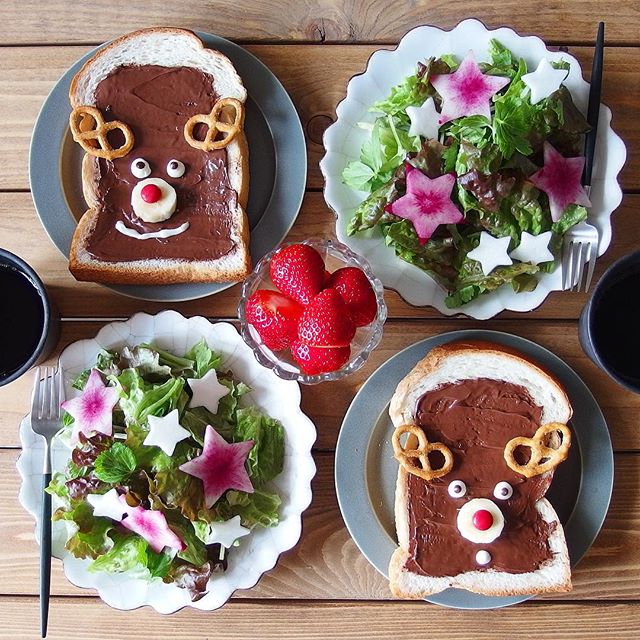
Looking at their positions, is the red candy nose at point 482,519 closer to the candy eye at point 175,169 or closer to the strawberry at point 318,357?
the strawberry at point 318,357

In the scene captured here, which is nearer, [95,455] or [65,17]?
[95,455]

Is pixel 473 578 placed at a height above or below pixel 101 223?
below

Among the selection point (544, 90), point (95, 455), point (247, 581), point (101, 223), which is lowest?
point (247, 581)

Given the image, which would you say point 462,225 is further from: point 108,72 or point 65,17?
point 65,17

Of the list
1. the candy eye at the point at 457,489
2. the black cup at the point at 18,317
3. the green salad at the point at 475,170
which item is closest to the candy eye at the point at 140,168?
the black cup at the point at 18,317

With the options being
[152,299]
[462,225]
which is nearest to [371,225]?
[462,225]

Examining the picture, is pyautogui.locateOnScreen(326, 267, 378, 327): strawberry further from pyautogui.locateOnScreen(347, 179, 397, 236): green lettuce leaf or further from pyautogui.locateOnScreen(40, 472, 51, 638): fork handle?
pyautogui.locateOnScreen(40, 472, 51, 638): fork handle
